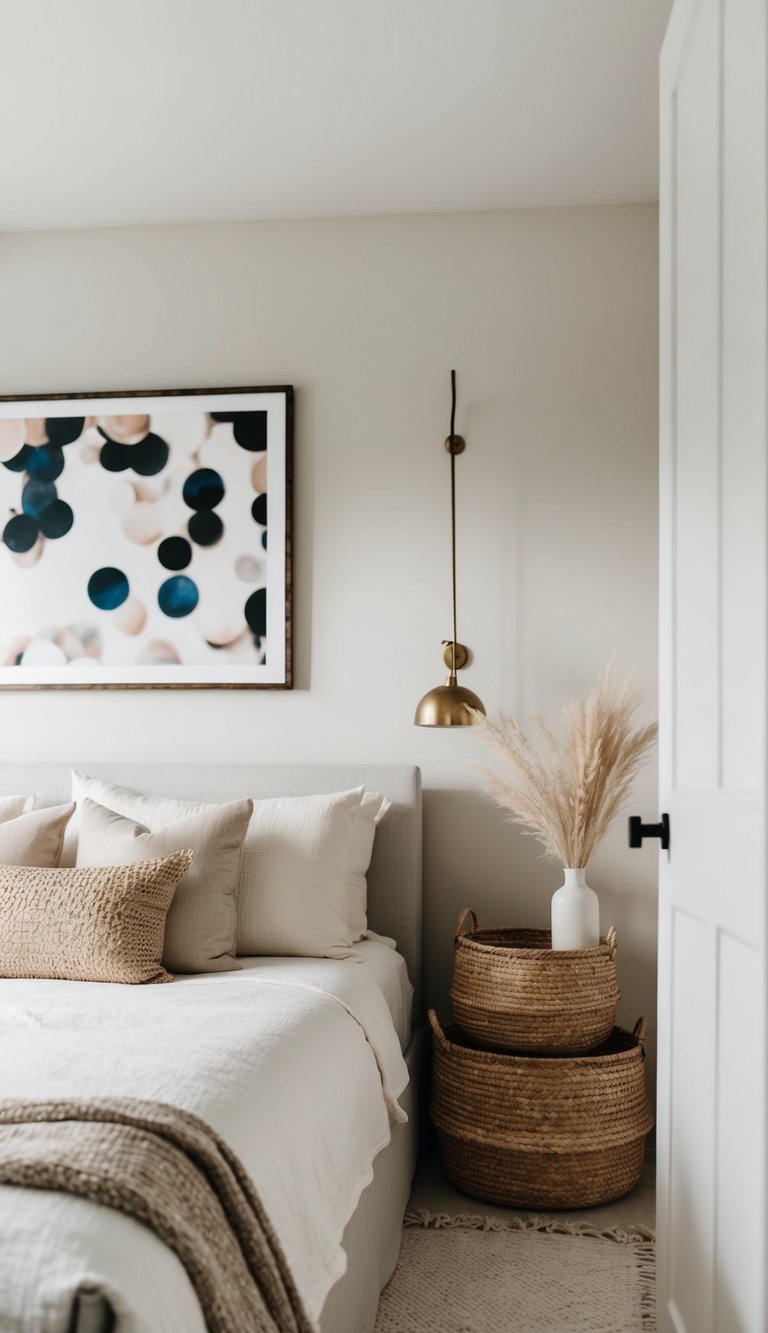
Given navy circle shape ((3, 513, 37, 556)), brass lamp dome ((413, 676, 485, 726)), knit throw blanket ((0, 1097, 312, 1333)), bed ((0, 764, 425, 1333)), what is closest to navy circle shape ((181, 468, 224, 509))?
navy circle shape ((3, 513, 37, 556))

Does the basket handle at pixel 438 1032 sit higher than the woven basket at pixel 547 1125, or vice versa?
the basket handle at pixel 438 1032

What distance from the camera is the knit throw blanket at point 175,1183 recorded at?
115 centimetres

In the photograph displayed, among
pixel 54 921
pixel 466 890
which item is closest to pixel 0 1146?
pixel 54 921

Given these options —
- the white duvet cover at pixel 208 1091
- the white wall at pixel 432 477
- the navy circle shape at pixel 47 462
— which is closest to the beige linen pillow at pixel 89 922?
the white duvet cover at pixel 208 1091

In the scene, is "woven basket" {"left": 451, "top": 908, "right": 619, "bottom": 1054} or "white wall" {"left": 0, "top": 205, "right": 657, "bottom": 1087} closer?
"woven basket" {"left": 451, "top": 908, "right": 619, "bottom": 1054}

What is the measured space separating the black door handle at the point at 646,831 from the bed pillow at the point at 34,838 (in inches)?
61.0

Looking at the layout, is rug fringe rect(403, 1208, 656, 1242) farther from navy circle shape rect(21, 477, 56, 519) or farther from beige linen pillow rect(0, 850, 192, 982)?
navy circle shape rect(21, 477, 56, 519)

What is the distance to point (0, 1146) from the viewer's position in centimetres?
124

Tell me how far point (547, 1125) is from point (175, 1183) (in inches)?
61.3

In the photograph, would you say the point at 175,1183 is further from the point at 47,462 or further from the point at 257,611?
the point at 47,462

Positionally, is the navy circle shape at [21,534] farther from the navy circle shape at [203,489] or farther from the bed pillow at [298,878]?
the bed pillow at [298,878]

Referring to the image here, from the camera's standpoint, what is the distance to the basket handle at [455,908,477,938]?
291 centimetres

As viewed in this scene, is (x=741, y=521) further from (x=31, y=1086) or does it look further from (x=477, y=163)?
(x=477, y=163)

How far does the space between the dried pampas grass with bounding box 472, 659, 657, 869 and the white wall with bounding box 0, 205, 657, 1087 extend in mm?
314
